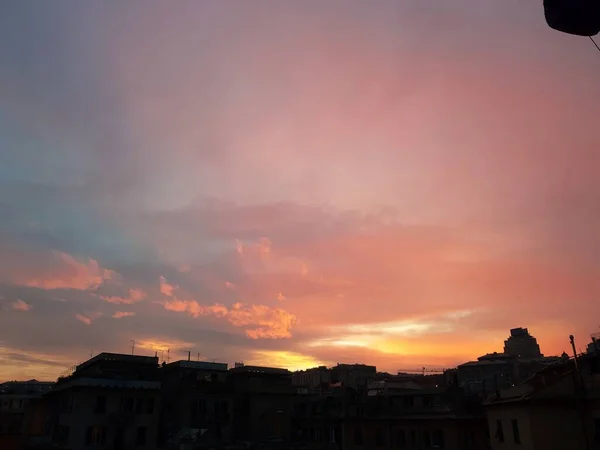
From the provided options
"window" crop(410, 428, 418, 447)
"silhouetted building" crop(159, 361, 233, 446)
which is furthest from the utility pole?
"silhouetted building" crop(159, 361, 233, 446)

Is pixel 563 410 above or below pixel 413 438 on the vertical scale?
above

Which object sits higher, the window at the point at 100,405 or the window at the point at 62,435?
the window at the point at 100,405

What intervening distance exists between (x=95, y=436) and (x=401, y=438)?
35.9m

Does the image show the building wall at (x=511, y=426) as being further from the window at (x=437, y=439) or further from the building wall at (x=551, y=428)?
the window at (x=437, y=439)

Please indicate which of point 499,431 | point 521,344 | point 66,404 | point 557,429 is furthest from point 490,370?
point 66,404

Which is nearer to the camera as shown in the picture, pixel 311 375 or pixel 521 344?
pixel 521 344

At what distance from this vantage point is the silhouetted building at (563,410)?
115 ft

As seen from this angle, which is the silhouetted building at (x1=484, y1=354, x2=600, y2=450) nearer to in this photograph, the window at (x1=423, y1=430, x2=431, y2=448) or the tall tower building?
the window at (x1=423, y1=430, x2=431, y2=448)

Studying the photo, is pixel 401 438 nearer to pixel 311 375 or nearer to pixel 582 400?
pixel 582 400

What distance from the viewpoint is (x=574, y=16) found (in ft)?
31.1

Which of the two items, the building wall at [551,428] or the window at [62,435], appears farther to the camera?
the window at [62,435]

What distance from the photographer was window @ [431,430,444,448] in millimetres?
54844

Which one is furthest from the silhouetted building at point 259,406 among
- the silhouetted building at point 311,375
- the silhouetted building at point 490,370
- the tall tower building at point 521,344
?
the tall tower building at point 521,344

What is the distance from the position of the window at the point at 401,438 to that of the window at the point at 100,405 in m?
35.1
